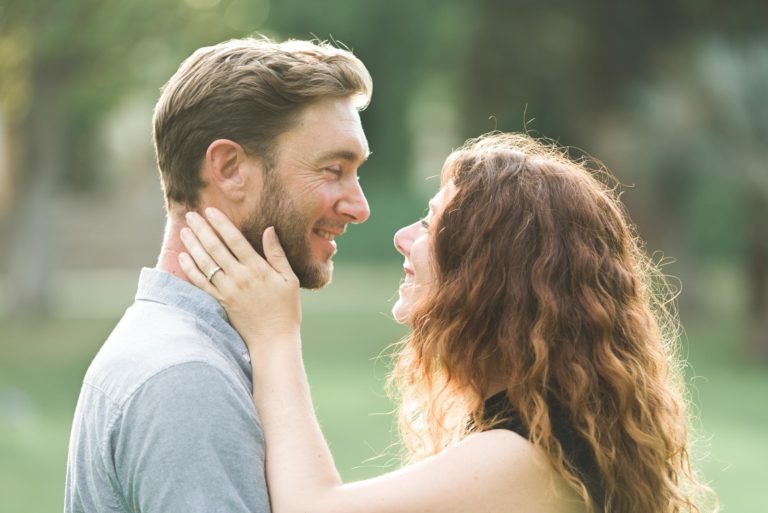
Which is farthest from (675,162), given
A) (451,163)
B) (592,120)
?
(451,163)

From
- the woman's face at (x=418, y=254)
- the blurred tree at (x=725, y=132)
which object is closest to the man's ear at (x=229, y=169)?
the woman's face at (x=418, y=254)

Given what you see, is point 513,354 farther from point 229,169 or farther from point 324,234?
point 229,169

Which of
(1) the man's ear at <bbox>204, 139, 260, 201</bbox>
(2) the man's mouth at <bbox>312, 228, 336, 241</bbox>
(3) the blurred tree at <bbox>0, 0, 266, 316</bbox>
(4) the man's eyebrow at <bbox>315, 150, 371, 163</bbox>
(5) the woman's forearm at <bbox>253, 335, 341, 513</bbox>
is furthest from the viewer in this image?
(3) the blurred tree at <bbox>0, 0, 266, 316</bbox>

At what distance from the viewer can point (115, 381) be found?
2885mm

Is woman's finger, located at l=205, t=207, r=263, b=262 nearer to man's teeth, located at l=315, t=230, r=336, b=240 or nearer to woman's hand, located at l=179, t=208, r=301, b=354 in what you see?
woman's hand, located at l=179, t=208, r=301, b=354

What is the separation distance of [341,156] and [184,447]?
3.51ft

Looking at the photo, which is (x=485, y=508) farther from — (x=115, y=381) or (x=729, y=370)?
(x=729, y=370)

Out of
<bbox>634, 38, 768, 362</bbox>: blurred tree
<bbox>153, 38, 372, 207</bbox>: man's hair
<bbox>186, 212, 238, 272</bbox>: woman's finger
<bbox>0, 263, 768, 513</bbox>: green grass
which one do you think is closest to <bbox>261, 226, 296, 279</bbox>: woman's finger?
<bbox>186, 212, 238, 272</bbox>: woman's finger

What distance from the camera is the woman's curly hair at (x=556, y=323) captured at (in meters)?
3.26

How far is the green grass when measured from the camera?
35.3 feet

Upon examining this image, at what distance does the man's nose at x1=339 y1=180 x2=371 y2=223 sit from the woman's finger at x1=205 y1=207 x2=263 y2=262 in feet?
1.07

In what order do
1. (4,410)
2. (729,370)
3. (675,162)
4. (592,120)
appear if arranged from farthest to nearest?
(592,120) → (675,162) → (729,370) → (4,410)

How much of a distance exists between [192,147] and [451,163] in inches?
31.5

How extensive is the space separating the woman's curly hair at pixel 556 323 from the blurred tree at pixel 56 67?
19.8 meters
